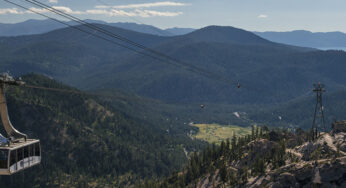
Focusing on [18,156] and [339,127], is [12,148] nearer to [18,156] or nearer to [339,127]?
[18,156]

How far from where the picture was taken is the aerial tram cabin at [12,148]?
5600cm

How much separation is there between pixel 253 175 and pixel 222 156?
43406mm

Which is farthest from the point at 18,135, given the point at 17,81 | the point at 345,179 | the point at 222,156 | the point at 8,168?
the point at 222,156

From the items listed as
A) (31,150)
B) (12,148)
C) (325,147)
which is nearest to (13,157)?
(12,148)

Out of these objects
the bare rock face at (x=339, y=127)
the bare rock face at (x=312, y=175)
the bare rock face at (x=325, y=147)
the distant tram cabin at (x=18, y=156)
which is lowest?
the bare rock face at (x=312, y=175)

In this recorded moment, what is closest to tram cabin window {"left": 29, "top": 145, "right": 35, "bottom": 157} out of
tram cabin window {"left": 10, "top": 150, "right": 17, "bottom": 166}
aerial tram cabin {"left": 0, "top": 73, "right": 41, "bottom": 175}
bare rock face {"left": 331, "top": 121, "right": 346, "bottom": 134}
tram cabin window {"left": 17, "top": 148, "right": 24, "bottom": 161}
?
aerial tram cabin {"left": 0, "top": 73, "right": 41, "bottom": 175}

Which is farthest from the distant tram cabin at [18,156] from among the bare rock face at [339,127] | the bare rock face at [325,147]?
the bare rock face at [339,127]

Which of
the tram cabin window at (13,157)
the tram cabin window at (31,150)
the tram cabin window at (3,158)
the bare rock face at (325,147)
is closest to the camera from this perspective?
the tram cabin window at (3,158)

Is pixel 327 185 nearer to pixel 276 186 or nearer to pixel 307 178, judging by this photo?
pixel 307 178

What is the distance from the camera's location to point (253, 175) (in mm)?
117938

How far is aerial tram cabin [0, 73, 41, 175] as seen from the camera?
56.0 m

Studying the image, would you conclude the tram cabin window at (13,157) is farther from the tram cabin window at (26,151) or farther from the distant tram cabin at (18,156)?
the tram cabin window at (26,151)

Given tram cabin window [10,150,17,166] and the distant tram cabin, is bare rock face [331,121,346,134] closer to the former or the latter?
the distant tram cabin

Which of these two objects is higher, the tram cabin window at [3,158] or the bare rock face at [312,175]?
the tram cabin window at [3,158]
